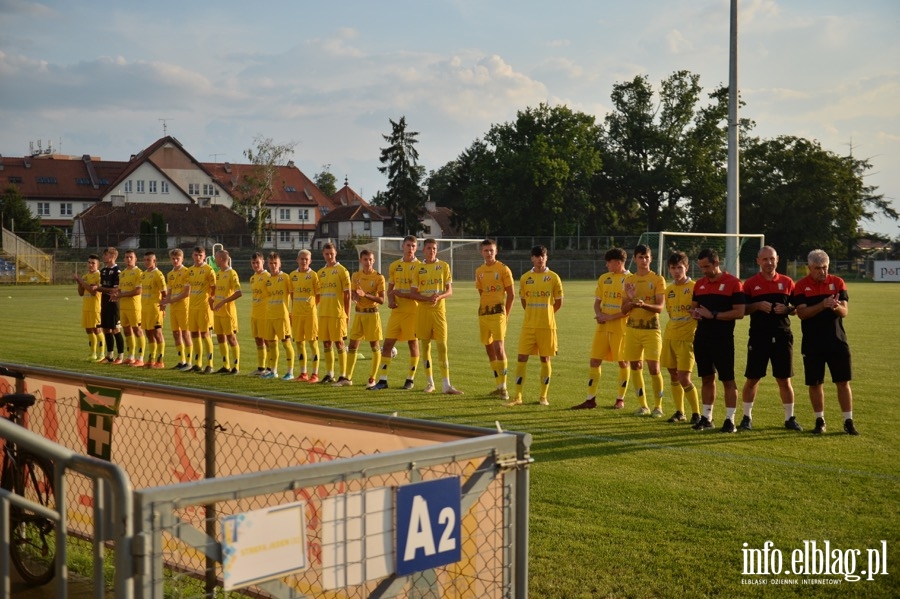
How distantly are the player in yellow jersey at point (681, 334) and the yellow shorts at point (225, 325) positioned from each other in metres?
7.72

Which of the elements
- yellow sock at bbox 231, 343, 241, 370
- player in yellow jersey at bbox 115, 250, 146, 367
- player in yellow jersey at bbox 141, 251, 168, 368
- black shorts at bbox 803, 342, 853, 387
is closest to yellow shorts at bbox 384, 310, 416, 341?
yellow sock at bbox 231, 343, 241, 370

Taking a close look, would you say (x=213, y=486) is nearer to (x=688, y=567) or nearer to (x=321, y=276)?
(x=688, y=567)

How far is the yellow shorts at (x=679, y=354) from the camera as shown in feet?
34.2

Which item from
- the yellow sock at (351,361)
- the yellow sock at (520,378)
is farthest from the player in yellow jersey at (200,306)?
the yellow sock at (520,378)

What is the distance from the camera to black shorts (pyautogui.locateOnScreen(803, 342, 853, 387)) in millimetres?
9555

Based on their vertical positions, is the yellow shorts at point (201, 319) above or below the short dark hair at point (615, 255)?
below

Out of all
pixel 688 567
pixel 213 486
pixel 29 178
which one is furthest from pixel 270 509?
pixel 29 178

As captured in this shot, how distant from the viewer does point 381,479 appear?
322cm

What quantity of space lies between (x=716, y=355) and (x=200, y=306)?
9.50m

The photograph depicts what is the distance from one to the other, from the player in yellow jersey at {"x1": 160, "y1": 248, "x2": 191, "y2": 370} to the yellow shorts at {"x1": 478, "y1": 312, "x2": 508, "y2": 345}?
606cm

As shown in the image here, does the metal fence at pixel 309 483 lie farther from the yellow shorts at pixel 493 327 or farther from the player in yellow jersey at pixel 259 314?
the player in yellow jersey at pixel 259 314

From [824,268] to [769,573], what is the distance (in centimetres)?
508

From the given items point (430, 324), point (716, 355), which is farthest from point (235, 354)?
point (716, 355)

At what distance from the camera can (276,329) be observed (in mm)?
14828
